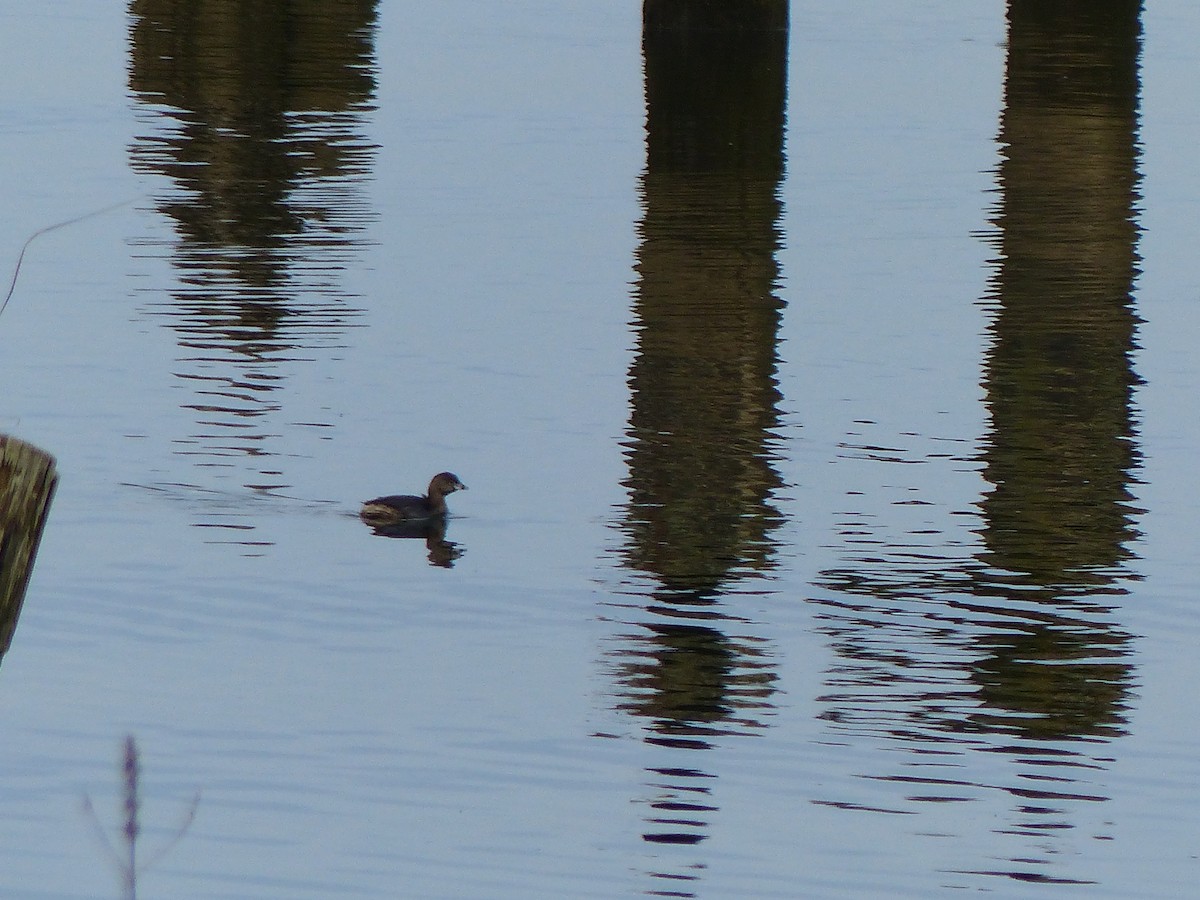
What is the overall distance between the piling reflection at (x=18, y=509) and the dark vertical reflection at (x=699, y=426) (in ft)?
8.52

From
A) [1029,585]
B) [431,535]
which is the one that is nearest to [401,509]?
[431,535]

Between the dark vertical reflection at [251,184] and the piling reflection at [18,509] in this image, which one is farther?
the dark vertical reflection at [251,184]

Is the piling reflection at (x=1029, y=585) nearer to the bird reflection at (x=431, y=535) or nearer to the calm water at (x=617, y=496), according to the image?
the calm water at (x=617, y=496)

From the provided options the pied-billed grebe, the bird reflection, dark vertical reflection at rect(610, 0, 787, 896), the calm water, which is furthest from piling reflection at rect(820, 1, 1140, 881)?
the pied-billed grebe

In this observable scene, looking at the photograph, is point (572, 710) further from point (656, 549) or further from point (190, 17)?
point (190, 17)

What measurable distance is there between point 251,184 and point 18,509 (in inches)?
564

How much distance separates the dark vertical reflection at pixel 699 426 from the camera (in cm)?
843

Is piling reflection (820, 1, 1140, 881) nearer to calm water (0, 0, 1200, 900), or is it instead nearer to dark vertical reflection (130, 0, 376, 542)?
calm water (0, 0, 1200, 900)

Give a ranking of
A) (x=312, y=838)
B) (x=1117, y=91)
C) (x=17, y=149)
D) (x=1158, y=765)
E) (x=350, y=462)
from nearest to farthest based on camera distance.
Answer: (x=312, y=838) → (x=1158, y=765) → (x=350, y=462) → (x=17, y=149) → (x=1117, y=91)

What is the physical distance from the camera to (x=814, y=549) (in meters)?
10.4

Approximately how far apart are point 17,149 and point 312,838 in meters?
14.8

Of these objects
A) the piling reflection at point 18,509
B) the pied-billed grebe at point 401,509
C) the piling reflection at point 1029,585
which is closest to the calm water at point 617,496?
the piling reflection at point 1029,585

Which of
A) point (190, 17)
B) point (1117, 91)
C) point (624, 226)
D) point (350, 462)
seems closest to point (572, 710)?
point (350, 462)

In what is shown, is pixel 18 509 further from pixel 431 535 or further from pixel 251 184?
pixel 251 184
